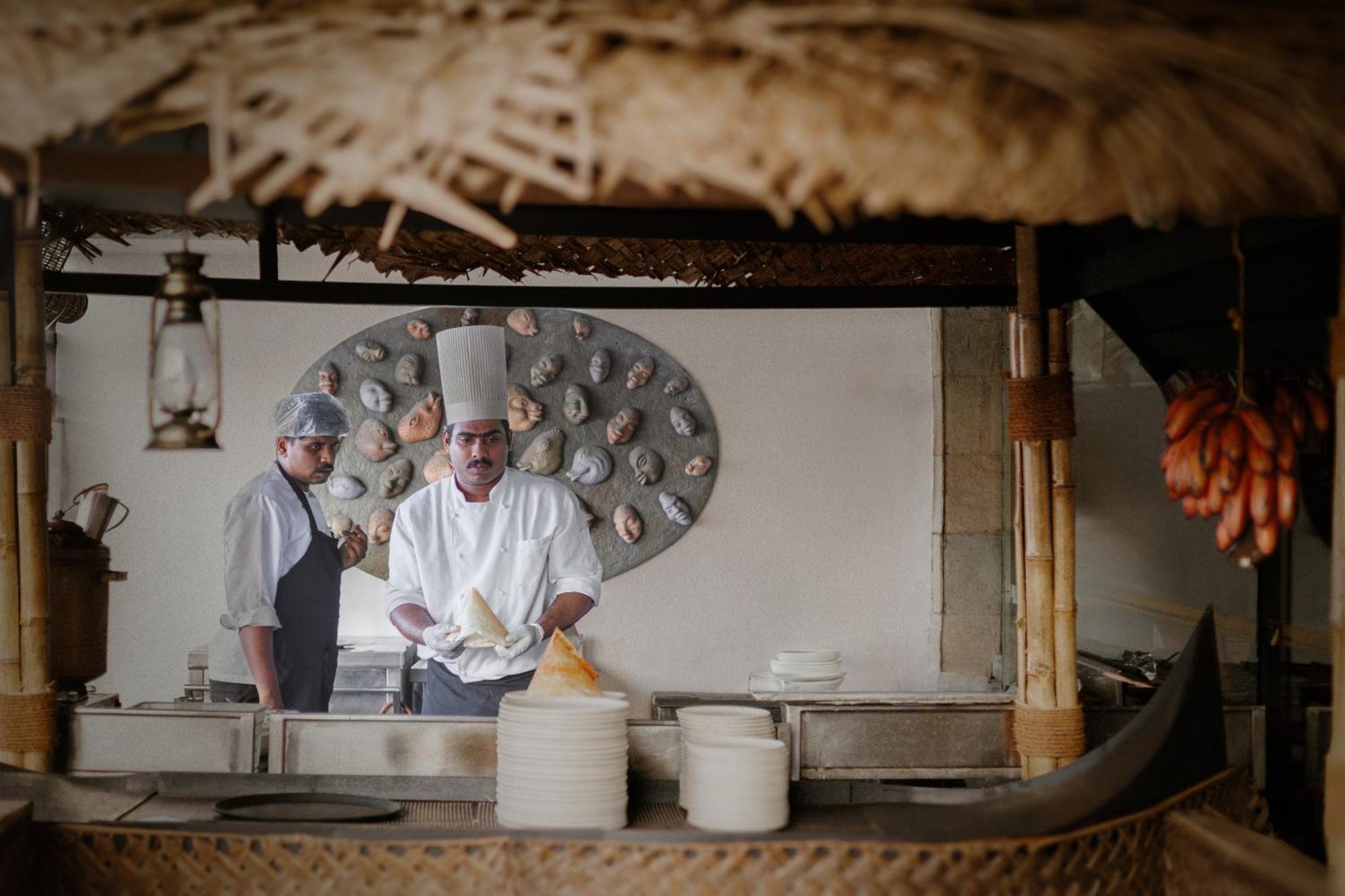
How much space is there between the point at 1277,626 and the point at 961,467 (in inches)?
89.3

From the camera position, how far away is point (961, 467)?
558cm

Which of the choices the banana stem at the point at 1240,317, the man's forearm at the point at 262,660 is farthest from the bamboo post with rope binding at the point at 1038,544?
the man's forearm at the point at 262,660

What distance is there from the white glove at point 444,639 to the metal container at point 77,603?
1.00 meters

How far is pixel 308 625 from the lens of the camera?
181 inches

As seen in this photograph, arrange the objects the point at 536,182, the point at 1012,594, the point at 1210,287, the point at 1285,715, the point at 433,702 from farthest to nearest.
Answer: the point at 1012,594
the point at 433,702
the point at 1285,715
the point at 1210,287
the point at 536,182

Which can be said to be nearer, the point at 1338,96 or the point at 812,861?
the point at 1338,96

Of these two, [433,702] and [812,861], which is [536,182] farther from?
[433,702]

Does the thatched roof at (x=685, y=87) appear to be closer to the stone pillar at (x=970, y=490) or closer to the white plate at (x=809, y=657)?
the white plate at (x=809, y=657)

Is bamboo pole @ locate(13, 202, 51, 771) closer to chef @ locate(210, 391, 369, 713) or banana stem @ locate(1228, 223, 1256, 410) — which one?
chef @ locate(210, 391, 369, 713)

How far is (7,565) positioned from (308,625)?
2100mm

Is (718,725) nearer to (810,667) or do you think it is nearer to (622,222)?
(622,222)

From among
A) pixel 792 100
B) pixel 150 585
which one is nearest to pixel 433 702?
pixel 150 585

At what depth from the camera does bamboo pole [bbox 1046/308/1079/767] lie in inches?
105

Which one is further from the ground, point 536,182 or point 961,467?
point 536,182
